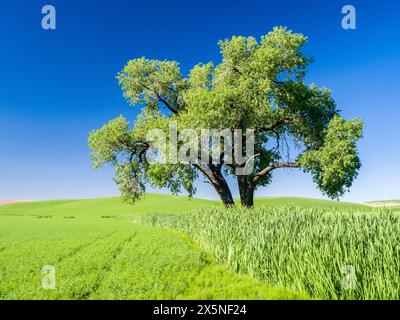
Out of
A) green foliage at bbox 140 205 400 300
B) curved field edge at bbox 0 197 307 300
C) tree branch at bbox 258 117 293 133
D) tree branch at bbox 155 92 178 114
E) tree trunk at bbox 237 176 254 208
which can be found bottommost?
curved field edge at bbox 0 197 307 300

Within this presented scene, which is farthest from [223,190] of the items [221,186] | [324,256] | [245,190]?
[324,256]

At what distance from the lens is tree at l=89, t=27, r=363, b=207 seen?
29219mm

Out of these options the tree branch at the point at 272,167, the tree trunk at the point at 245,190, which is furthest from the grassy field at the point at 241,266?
the tree trunk at the point at 245,190

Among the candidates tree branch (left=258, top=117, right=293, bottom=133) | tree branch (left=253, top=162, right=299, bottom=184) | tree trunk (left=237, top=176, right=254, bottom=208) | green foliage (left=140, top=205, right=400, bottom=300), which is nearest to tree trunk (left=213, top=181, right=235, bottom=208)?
tree trunk (left=237, top=176, right=254, bottom=208)

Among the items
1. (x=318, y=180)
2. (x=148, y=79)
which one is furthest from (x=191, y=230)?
(x=148, y=79)

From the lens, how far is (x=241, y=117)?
1244 inches

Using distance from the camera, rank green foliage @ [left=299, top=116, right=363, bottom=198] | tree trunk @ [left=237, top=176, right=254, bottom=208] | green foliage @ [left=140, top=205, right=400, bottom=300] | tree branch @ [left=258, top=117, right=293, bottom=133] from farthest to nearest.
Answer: tree trunk @ [left=237, top=176, right=254, bottom=208] → tree branch @ [left=258, top=117, right=293, bottom=133] → green foliage @ [left=299, top=116, right=363, bottom=198] → green foliage @ [left=140, top=205, right=400, bottom=300]

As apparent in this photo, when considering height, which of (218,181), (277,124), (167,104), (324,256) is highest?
(167,104)

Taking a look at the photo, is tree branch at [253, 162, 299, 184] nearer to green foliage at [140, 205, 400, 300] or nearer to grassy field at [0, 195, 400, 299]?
grassy field at [0, 195, 400, 299]

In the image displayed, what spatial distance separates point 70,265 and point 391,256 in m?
9.52

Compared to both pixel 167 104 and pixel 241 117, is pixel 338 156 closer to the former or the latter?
pixel 241 117

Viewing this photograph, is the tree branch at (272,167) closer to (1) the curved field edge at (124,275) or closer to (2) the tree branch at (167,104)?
(2) the tree branch at (167,104)

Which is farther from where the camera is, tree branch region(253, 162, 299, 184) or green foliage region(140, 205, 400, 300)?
tree branch region(253, 162, 299, 184)
